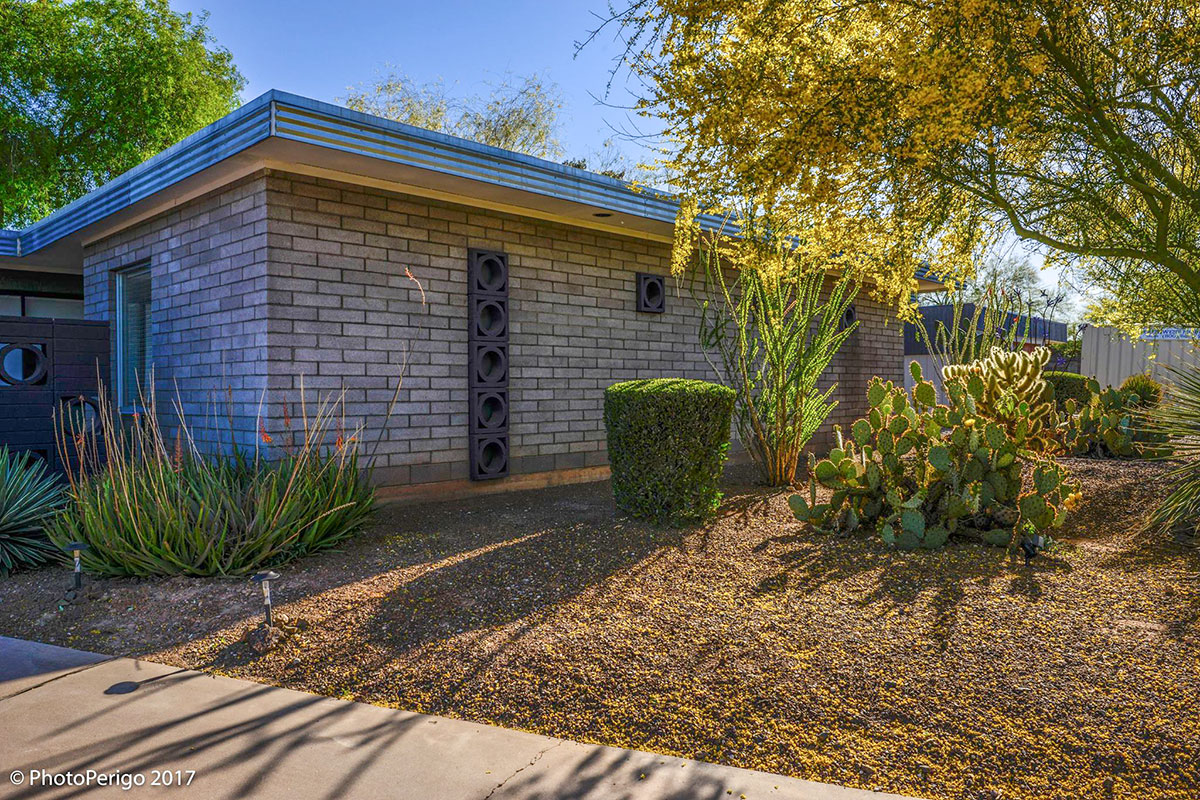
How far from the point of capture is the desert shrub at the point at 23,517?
529cm

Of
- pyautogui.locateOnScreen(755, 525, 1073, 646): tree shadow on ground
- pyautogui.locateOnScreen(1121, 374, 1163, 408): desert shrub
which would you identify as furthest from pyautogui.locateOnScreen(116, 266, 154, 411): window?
pyautogui.locateOnScreen(1121, 374, 1163, 408): desert shrub

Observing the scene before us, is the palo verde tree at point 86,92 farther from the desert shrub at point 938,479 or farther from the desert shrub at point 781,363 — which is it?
the desert shrub at point 938,479

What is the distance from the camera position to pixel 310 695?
315 centimetres

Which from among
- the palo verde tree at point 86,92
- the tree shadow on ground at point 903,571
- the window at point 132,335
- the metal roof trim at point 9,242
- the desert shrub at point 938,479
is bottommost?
the tree shadow on ground at point 903,571

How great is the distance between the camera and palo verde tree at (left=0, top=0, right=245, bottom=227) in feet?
55.5

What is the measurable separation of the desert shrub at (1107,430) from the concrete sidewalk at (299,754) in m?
7.46

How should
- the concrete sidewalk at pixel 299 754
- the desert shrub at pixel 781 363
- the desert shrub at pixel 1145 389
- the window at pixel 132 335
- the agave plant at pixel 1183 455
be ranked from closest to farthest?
the concrete sidewalk at pixel 299 754 < the agave plant at pixel 1183 455 < the desert shrub at pixel 781 363 < the window at pixel 132 335 < the desert shrub at pixel 1145 389

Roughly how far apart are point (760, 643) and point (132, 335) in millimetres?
7858

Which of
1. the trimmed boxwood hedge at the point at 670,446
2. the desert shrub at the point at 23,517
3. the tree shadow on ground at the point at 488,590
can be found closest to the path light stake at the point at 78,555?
the desert shrub at the point at 23,517

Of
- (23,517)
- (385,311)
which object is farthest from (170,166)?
(23,517)

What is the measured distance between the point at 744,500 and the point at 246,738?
481cm

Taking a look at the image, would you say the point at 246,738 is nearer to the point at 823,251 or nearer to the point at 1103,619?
the point at 1103,619

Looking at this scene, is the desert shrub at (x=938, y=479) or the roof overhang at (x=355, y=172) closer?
the desert shrub at (x=938, y=479)

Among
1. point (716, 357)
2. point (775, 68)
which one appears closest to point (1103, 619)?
point (775, 68)
